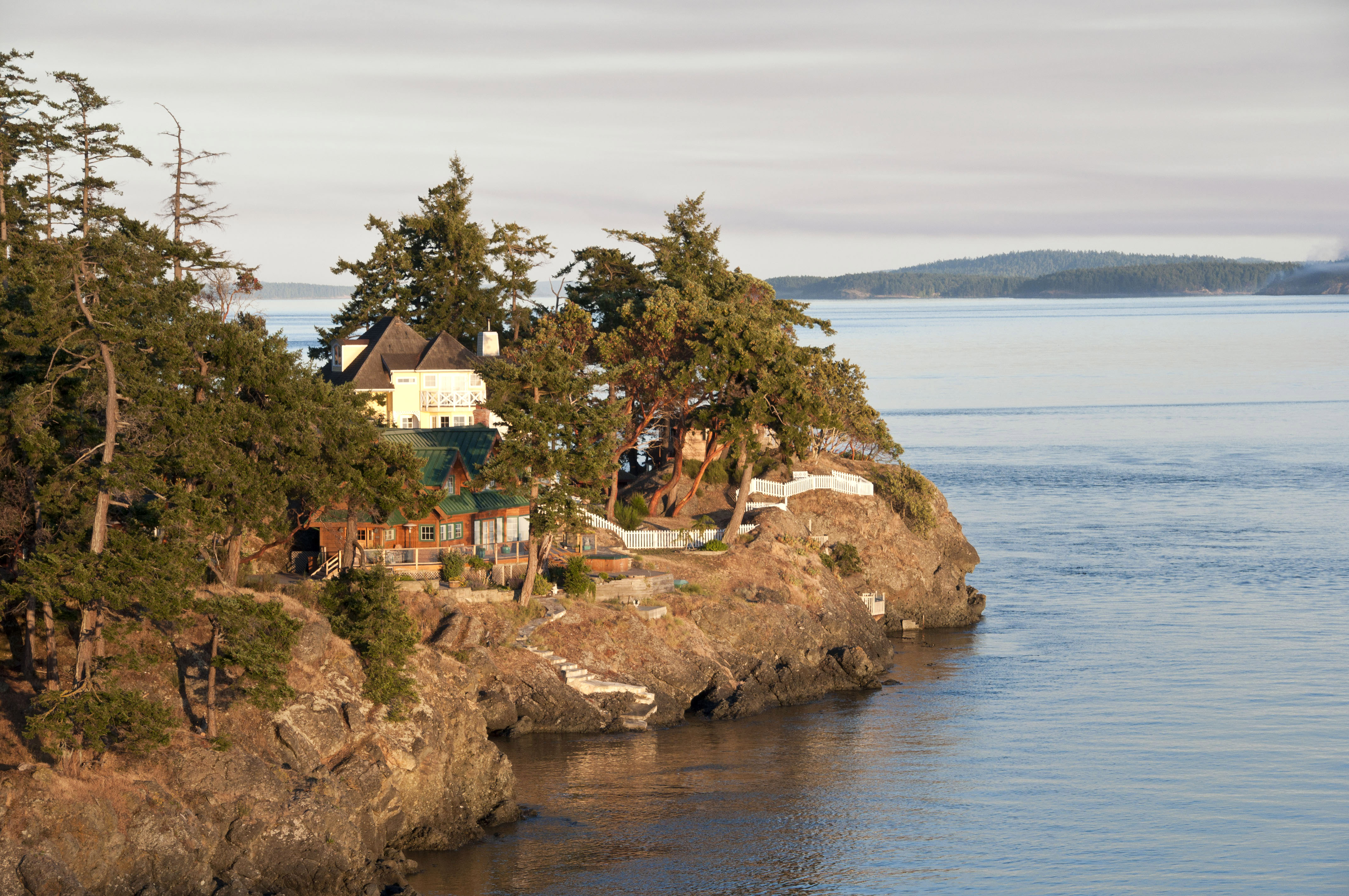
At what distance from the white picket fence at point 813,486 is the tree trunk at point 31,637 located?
36212 millimetres

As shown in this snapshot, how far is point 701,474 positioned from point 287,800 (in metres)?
33.6

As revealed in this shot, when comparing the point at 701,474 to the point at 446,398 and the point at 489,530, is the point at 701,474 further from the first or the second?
the point at 489,530

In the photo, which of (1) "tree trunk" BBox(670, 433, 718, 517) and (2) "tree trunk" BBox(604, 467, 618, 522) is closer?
(2) "tree trunk" BBox(604, 467, 618, 522)

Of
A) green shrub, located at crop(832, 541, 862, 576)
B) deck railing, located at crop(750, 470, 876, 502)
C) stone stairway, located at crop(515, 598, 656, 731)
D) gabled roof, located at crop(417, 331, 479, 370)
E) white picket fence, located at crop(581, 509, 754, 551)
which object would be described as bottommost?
stone stairway, located at crop(515, 598, 656, 731)

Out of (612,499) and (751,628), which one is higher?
(612,499)

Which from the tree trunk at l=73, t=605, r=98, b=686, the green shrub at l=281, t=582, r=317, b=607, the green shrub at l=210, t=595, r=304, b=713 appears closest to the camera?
the tree trunk at l=73, t=605, r=98, b=686

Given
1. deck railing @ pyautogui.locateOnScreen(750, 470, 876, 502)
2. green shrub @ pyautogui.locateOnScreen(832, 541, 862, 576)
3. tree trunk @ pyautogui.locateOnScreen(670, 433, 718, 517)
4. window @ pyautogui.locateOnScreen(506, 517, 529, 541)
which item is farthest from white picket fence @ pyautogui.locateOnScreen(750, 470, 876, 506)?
window @ pyautogui.locateOnScreen(506, 517, 529, 541)

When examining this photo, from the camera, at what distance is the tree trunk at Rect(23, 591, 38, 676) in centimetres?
3475

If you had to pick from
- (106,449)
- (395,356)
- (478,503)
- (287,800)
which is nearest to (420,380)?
(395,356)

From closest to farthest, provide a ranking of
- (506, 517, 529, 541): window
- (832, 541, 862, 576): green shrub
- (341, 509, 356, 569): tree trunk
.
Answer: (341, 509, 356, 569): tree trunk < (506, 517, 529, 541): window < (832, 541, 862, 576): green shrub

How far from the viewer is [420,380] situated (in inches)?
2581

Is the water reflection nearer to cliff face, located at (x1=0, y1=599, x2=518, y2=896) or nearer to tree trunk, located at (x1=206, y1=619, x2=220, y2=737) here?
cliff face, located at (x1=0, y1=599, x2=518, y2=896)

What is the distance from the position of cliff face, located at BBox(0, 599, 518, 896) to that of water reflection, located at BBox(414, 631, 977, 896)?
1.64 metres

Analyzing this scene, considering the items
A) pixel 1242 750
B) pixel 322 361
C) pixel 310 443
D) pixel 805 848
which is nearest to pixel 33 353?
pixel 310 443
